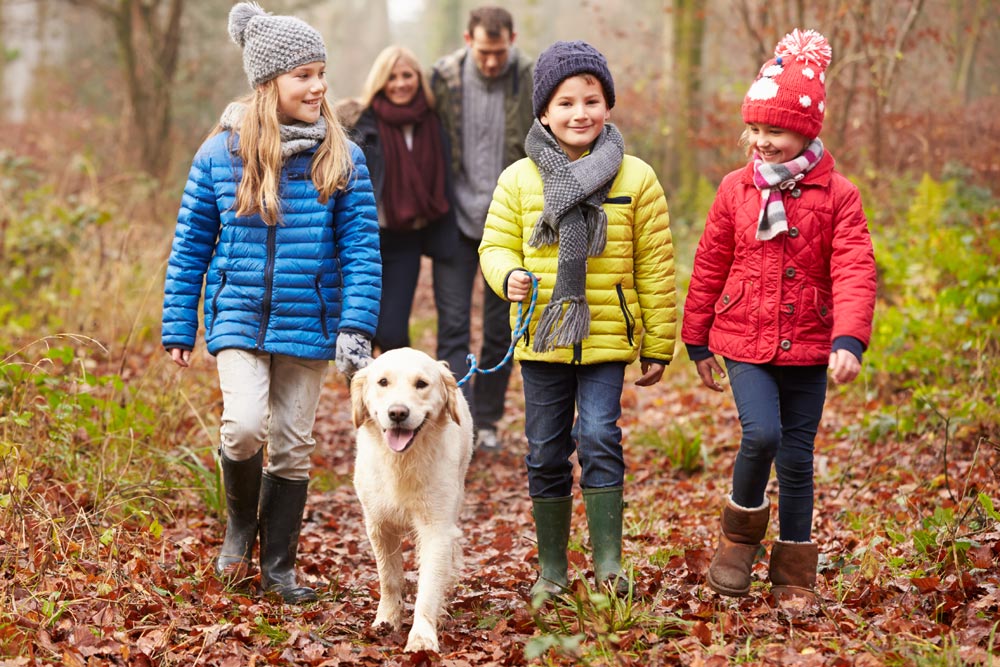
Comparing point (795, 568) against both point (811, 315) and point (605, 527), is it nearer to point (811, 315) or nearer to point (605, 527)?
point (605, 527)

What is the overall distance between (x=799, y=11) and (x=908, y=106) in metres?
3.28

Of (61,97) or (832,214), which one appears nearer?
(832,214)

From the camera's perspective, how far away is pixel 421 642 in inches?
148

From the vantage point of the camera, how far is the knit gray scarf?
407 centimetres

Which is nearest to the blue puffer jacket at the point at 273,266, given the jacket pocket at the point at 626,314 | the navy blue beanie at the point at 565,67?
the navy blue beanie at the point at 565,67

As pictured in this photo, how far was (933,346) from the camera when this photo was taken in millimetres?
7301

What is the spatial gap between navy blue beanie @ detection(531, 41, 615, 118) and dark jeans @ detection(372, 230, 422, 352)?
260 centimetres

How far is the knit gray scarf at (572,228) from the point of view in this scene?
407 centimetres

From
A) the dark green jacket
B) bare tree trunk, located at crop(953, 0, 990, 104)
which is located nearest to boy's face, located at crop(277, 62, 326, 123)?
the dark green jacket

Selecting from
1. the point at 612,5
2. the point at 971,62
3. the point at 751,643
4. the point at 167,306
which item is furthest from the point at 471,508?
the point at 612,5

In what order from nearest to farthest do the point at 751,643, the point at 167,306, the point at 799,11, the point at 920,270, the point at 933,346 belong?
the point at 751,643
the point at 167,306
the point at 933,346
the point at 920,270
the point at 799,11

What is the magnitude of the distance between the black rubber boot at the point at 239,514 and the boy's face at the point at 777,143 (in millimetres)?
2530

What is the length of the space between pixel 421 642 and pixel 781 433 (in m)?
1.61

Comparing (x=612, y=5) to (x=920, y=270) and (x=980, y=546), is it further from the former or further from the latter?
(x=980, y=546)
